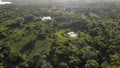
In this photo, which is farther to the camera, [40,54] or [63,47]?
[63,47]

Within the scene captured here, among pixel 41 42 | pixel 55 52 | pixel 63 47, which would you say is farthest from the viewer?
pixel 41 42

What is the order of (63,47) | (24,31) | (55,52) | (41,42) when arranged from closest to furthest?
(55,52) < (63,47) < (41,42) < (24,31)

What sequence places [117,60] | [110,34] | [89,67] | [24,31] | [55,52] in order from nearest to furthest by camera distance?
[89,67], [117,60], [55,52], [110,34], [24,31]

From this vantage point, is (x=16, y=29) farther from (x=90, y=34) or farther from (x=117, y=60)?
(x=117, y=60)

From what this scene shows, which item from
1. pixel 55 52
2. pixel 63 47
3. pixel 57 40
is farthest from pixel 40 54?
pixel 57 40

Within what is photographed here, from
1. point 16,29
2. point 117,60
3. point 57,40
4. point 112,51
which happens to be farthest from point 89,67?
point 16,29

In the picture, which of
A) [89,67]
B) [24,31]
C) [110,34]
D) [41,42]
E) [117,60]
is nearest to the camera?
[89,67]

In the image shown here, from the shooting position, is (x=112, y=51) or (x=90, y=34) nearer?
(x=112, y=51)

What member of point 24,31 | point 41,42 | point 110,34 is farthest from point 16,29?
point 110,34

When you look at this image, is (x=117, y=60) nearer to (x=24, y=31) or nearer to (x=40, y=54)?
(x=40, y=54)
